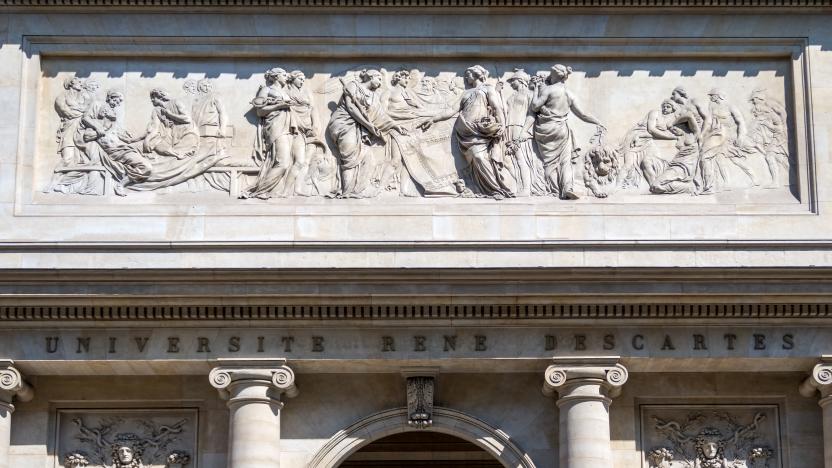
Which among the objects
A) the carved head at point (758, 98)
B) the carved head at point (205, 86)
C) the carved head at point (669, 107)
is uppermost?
the carved head at point (205, 86)

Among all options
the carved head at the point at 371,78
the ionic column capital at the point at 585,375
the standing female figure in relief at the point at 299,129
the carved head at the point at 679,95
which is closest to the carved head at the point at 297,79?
the standing female figure in relief at the point at 299,129

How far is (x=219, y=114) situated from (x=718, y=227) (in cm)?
829

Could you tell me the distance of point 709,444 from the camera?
29.4 meters

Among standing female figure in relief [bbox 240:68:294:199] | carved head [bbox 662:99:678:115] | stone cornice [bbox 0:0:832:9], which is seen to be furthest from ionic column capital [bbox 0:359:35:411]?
carved head [bbox 662:99:678:115]

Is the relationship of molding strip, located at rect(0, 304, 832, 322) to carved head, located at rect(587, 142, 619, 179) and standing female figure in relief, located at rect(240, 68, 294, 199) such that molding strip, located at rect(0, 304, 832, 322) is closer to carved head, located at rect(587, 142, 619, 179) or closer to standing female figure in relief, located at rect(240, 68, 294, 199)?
standing female figure in relief, located at rect(240, 68, 294, 199)

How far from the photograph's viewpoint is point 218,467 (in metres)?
29.5

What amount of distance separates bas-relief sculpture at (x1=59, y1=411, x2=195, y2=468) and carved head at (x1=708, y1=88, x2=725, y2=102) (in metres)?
10.0

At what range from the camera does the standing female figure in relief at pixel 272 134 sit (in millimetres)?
30328

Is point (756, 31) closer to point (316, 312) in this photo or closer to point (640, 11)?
point (640, 11)

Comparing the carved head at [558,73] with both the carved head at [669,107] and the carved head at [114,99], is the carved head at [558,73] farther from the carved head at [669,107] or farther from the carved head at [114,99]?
the carved head at [114,99]

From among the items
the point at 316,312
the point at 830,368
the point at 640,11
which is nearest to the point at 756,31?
the point at 640,11

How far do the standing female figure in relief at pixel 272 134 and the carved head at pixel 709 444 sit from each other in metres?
7.84

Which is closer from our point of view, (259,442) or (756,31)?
(259,442)

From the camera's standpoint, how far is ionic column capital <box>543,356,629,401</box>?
28797 mm
